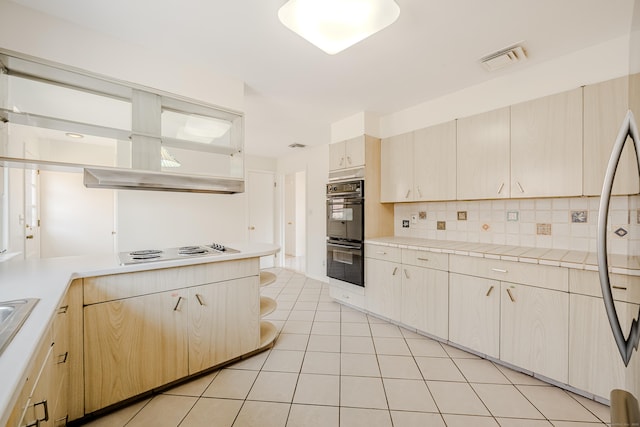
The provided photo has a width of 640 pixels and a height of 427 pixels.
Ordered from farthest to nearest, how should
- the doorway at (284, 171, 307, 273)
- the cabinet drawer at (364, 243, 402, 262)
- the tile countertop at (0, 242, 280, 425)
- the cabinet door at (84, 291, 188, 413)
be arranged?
the doorway at (284, 171, 307, 273)
the cabinet drawer at (364, 243, 402, 262)
the cabinet door at (84, 291, 188, 413)
the tile countertop at (0, 242, 280, 425)

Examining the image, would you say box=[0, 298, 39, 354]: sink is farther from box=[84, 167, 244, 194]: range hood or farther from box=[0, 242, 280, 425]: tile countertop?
box=[84, 167, 244, 194]: range hood

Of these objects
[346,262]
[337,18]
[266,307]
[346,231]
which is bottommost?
[266,307]

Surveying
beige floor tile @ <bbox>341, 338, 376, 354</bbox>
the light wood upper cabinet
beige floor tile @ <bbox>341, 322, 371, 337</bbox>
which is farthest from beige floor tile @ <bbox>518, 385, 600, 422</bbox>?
the light wood upper cabinet

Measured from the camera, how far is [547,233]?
2.22 meters

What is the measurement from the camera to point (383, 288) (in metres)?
2.83

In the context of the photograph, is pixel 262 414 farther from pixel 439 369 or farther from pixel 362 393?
pixel 439 369

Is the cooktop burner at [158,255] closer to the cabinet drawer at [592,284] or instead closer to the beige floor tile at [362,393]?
the beige floor tile at [362,393]

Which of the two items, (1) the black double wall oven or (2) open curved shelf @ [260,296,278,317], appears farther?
(1) the black double wall oven

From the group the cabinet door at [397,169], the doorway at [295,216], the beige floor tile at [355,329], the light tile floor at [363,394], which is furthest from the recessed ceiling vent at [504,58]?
the doorway at [295,216]

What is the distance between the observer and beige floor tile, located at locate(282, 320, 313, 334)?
2615 millimetres

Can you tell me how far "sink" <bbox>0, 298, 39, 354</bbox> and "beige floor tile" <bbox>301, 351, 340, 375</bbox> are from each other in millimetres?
1636

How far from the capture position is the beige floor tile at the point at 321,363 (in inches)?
77.4

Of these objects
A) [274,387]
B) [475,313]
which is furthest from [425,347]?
[274,387]

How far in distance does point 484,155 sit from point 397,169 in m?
0.89
